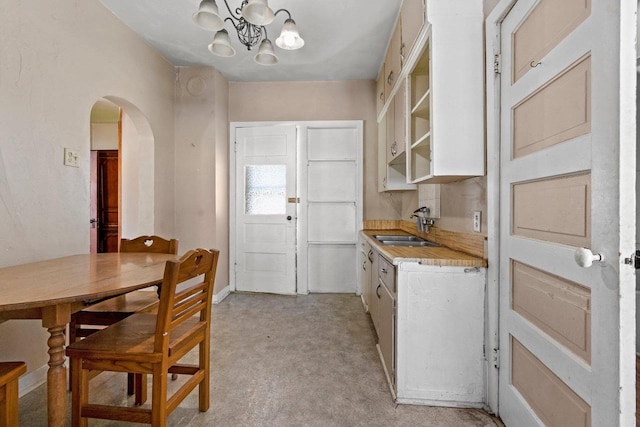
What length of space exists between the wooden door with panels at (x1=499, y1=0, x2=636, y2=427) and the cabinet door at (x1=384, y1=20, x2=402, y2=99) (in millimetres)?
1095

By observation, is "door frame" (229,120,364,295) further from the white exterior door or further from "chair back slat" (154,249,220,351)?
"chair back slat" (154,249,220,351)

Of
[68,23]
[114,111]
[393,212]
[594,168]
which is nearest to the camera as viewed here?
[594,168]

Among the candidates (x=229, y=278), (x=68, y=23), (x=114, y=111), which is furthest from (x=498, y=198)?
(x=114, y=111)

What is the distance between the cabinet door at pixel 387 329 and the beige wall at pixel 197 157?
85.4 inches

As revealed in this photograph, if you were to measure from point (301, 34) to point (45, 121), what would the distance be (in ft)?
7.07

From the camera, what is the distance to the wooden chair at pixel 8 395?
3.51ft

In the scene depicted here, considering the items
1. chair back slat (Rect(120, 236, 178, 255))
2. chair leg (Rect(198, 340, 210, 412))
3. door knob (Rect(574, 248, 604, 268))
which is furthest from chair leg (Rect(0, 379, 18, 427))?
door knob (Rect(574, 248, 604, 268))

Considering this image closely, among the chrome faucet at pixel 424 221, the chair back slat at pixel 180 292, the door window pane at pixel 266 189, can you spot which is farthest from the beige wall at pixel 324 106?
the chair back slat at pixel 180 292

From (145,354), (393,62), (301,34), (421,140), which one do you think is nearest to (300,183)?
(301,34)

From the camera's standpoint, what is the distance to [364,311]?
129 inches

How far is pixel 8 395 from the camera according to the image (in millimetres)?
1085

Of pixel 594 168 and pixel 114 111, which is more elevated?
pixel 114 111

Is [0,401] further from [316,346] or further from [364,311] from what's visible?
[364,311]

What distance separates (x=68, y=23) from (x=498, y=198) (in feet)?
9.91
